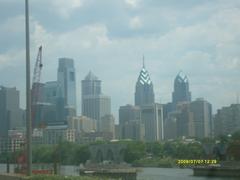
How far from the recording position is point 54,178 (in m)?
20.4

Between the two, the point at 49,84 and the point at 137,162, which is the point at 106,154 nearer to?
the point at 137,162

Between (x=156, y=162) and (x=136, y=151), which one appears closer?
(x=156, y=162)

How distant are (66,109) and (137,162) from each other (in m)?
47.5

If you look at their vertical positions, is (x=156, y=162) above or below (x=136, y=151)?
below
